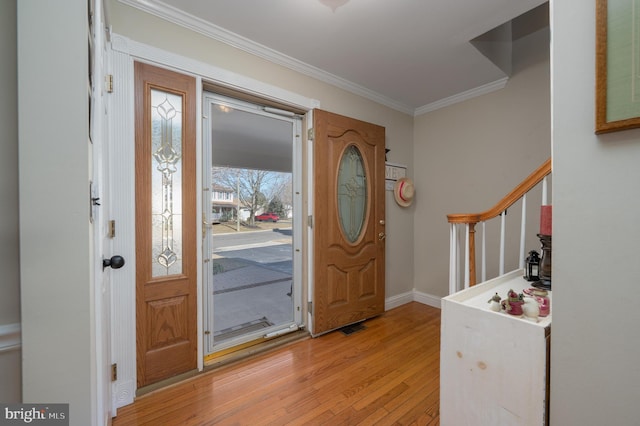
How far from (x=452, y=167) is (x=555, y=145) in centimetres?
251

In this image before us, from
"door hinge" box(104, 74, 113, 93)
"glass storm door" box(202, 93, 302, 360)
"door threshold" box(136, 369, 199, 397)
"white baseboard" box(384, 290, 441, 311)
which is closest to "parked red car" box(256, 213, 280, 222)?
"glass storm door" box(202, 93, 302, 360)

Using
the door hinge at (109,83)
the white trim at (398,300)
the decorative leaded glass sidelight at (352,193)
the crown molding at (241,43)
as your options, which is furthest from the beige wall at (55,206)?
the white trim at (398,300)

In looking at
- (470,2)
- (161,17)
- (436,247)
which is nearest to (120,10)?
(161,17)

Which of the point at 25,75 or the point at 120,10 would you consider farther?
the point at 120,10

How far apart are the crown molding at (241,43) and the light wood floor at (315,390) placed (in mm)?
2543

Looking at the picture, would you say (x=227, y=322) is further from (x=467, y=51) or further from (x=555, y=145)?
(x=467, y=51)

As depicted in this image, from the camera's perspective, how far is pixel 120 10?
1599 mm

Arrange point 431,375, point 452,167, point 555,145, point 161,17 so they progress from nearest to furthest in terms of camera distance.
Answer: point 555,145 → point 161,17 → point 431,375 → point 452,167

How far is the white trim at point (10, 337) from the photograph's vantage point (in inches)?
27.5

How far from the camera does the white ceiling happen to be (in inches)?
66.9

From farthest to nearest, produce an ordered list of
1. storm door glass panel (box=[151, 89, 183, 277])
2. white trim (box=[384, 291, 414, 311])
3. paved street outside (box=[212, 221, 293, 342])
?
1. white trim (box=[384, 291, 414, 311])
2. paved street outside (box=[212, 221, 293, 342])
3. storm door glass panel (box=[151, 89, 183, 277])

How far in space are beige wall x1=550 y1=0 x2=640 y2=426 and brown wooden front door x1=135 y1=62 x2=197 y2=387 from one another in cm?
198

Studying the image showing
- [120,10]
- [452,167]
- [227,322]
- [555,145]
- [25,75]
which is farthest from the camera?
[452,167]

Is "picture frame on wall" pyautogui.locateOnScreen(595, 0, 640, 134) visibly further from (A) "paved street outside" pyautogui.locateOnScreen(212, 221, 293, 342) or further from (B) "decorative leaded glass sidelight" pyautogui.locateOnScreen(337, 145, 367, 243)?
(A) "paved street outside" pyautogui.locateOnScreen(212, 221, 293, 342)
